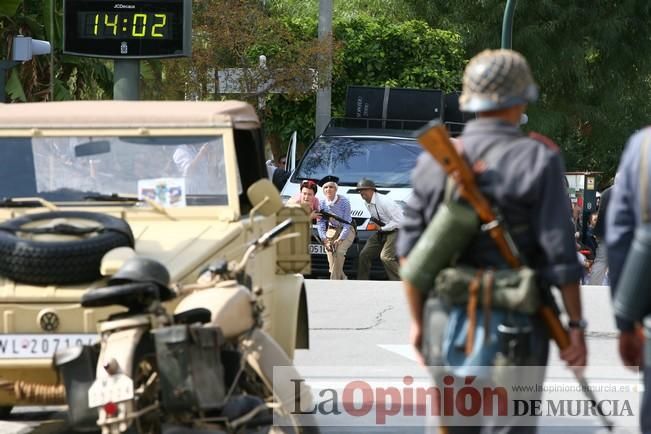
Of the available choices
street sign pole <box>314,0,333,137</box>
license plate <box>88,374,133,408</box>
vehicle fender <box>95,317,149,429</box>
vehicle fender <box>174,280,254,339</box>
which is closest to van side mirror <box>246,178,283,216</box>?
vehicle fender <box>174,280,254,339</box>

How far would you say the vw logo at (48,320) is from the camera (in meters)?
7.33

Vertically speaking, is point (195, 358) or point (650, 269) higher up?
point (650, 269)

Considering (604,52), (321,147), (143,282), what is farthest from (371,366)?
(604,52)

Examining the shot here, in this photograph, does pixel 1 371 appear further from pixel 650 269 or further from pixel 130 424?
pixel 650 269

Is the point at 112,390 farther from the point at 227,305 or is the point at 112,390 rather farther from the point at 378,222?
the point at 378,222

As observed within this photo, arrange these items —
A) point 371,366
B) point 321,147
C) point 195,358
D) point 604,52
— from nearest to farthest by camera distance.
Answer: point 195,358 < point 371,366 < point 321,147 < point 604,52

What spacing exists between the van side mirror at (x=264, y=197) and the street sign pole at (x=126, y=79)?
9.95 metres

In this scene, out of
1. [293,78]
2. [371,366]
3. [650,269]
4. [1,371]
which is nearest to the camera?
[650,269]

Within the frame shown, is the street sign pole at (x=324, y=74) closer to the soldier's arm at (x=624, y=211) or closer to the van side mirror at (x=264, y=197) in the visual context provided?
the van side mirror at (x=264, y=197)

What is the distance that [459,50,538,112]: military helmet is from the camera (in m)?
5.60

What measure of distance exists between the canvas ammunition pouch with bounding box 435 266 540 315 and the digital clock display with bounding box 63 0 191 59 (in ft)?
43.9

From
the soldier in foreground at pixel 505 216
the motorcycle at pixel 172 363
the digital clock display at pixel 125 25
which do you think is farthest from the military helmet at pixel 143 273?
the digital clock display at pixel 125 25

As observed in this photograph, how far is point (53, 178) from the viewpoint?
874 centimetres

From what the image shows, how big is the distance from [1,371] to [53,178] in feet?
5.41
